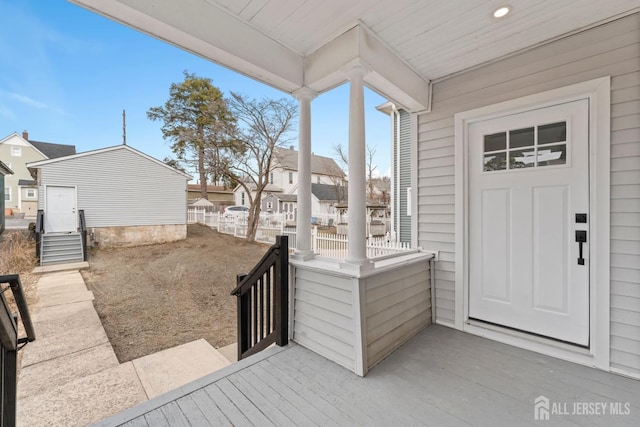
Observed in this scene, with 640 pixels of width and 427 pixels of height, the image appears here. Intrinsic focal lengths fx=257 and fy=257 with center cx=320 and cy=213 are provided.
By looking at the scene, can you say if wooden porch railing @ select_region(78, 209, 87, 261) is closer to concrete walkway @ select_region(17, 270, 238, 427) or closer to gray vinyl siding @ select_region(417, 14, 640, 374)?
concrete walkway @ select_region(17, 270, 238, 427)

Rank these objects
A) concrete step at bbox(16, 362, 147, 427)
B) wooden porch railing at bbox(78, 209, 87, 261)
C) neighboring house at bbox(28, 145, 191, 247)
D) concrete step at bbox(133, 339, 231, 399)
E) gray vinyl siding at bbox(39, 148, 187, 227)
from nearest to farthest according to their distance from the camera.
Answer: concrete step at bbox(16, 362, 147, 427) → concrete step at bbox(133, 339, 231, 399) → wooden porch railing at bbox(78, 209, 87, 261) → neighboring house at bbox(28, 145, 191, 247) → gray vinyl siding at bbox(39, 148, 187, 227)

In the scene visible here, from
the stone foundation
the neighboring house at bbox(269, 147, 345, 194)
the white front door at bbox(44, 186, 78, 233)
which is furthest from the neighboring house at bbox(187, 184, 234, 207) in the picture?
the white front door at bbox(44, 186, 78, 233)

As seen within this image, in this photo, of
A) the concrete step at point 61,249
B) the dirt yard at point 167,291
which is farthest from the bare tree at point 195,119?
the concrete step at point 61,249

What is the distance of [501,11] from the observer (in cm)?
179

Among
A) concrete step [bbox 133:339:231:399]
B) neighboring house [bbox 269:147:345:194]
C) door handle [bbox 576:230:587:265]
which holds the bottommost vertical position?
concrete step [bbox 133:339:231:399]

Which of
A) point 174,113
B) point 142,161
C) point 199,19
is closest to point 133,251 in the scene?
point 142,161

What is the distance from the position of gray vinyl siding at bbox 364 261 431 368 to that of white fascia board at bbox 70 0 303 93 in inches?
73.0

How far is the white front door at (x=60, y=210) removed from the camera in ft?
27.6

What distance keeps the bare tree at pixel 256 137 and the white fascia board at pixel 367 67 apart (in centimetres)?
740

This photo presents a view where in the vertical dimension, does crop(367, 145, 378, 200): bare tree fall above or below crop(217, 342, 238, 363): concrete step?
above

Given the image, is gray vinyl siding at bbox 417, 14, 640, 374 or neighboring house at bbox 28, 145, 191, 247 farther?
neighboring house at bbox 28, 145, 191, 247

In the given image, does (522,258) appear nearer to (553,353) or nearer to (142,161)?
(553,353)

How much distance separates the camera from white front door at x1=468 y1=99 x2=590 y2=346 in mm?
2004

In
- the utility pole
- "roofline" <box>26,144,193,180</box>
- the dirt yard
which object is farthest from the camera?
the utility pole
